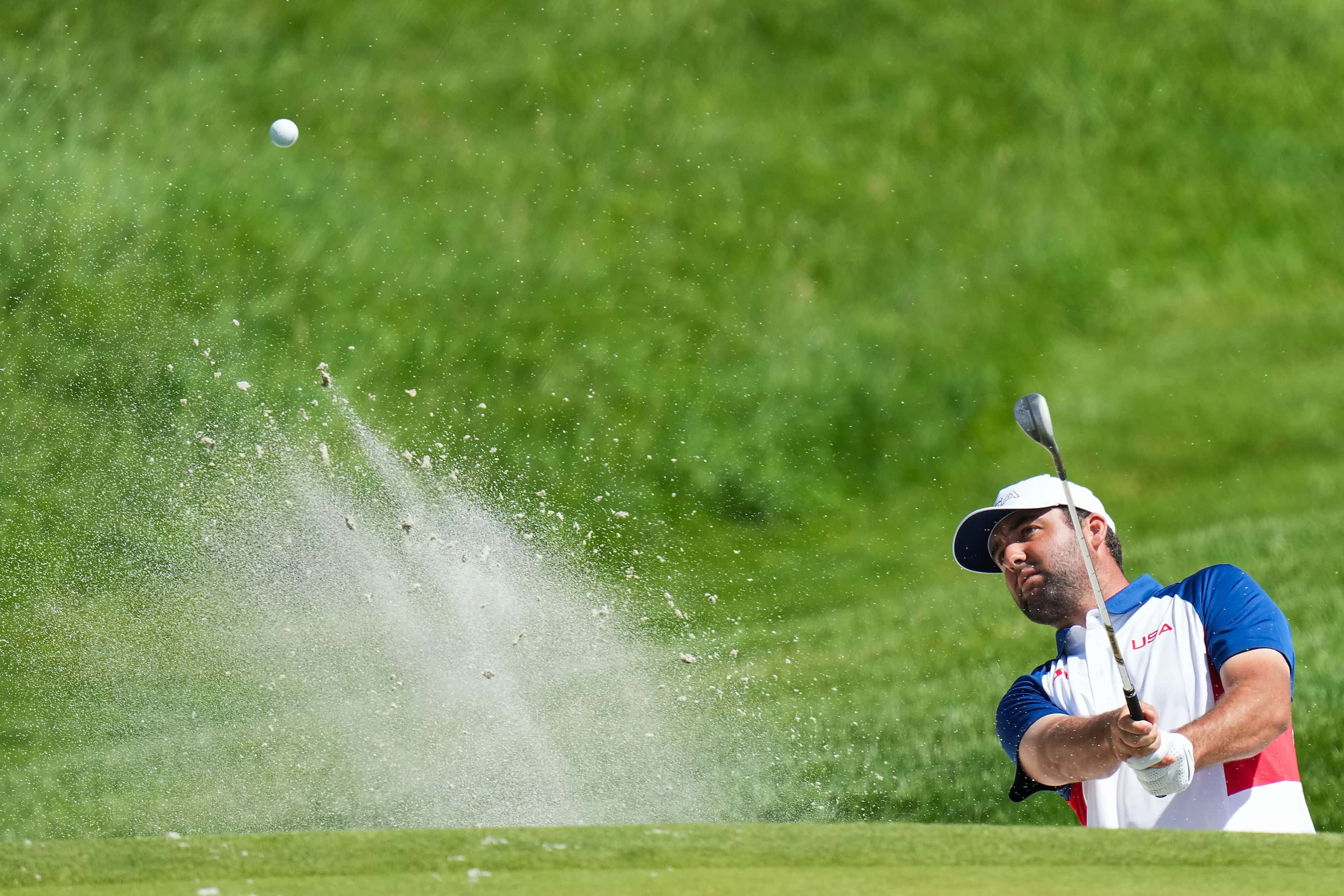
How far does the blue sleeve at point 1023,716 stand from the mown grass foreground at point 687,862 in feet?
2.75

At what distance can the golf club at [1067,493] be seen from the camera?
11.0 ft

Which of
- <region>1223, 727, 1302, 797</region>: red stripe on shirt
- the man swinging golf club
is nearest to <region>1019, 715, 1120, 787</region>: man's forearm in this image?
the man swinging golf club

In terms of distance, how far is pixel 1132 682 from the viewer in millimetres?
3695

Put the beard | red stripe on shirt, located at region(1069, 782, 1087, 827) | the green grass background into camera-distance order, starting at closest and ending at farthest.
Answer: red stripe on shirt, located at region(1069, 782, 1087, 827), the beard, the green grass background

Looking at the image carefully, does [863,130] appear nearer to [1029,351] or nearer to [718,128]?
[718,128]

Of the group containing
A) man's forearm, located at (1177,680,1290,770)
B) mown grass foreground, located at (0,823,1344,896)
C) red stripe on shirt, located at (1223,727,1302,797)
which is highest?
man's forearm, located at (1177,680,1290,770)

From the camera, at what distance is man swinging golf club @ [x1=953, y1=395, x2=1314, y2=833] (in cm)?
345

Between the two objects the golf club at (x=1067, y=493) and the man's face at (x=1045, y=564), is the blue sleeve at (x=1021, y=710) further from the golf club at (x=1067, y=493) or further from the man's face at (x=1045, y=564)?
the golf club at (x=1067, y=493)

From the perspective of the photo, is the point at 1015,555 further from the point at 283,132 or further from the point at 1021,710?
the point at 283,132

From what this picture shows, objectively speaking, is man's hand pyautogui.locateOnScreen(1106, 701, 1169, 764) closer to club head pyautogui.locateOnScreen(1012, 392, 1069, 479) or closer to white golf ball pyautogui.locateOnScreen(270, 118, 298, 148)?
club head pyautogui.locateOnScreen(1012, 392, 1069, 479)

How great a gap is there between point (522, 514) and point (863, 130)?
5277 mm

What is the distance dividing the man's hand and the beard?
1.55 ft

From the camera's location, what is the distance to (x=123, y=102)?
9953 mm

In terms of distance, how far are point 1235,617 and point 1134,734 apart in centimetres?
45
